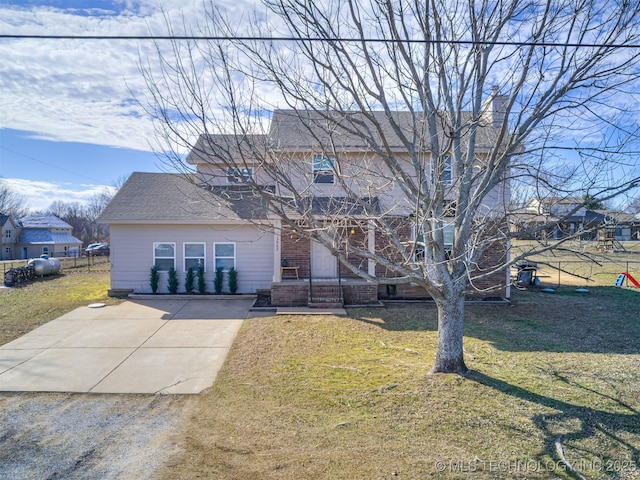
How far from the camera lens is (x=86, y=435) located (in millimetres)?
4387

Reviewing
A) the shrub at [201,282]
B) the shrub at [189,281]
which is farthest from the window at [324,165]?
the shrub at [189,281]

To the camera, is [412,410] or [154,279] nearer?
[412,410]

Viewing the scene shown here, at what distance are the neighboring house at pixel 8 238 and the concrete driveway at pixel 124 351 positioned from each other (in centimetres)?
4349

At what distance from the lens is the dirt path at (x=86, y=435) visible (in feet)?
12.2

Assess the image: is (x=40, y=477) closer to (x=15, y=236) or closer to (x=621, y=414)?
(x=621, y=414)

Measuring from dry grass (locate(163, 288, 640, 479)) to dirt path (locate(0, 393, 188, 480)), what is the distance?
331 mm

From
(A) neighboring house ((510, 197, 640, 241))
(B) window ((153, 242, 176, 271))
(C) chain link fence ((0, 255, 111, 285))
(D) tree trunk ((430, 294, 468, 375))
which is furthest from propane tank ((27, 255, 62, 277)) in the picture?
(A) neighboring house ((510, 197, 640, 241))

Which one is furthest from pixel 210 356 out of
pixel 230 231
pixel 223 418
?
pixel 230 231

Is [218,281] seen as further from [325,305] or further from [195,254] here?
[325,305]

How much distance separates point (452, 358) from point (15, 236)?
55019mm

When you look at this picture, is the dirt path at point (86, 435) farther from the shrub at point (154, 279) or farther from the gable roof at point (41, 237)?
the gable roof at point (41, 237)

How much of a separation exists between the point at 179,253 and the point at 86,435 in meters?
9.40

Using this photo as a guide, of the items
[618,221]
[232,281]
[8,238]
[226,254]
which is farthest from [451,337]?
[8,238]

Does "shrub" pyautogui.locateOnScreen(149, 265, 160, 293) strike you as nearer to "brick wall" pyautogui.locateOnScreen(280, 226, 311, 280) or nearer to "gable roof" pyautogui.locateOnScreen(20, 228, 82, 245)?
"brick wall" pyautogui.locateOnScreen(280, 226, 311, 280)
